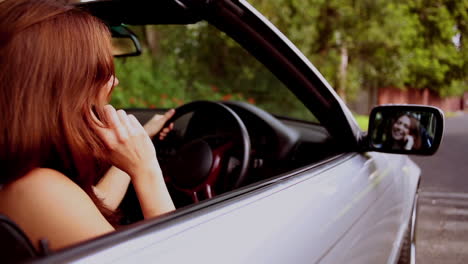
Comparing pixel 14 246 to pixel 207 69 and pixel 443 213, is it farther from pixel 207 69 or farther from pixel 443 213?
pixel 207 69

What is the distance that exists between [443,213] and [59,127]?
602cm

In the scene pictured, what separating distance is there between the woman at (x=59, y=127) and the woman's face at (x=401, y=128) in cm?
135

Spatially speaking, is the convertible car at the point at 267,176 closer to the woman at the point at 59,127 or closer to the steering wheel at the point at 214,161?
the steering wheel at the point at 214,161

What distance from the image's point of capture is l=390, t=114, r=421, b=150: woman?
7.98ft

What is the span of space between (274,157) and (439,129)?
0.80 meters

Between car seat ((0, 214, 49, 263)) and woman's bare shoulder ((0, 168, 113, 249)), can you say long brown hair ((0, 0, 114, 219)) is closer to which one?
woman's bare shoulder ((0, 168, 113, 249))

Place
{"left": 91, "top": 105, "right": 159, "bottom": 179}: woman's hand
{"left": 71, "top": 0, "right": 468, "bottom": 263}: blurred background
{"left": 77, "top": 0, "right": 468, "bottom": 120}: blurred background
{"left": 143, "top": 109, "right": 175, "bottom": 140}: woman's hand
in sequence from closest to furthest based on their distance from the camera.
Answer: {"left": 91, "top": 105, "right": 159, "bottom": 179}: woman's hand < {"left": 143, "top": 109, "right": 175, "bottom": 140}: woman's hand < {"left": 71, "top": 0, "right": 468, "bottom": 263}: blurred background < {"left": 77, "top": 0, "right": 468, "bottom": 120}: blurred background

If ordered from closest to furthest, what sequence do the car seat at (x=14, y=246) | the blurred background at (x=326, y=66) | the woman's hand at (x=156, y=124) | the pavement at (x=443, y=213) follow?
the car seat at (x=14, y=246) → the woman's hand at (x=156, y=124) → the pavement at (x=443, y=213) → the blurred background at (x=326, y=66)

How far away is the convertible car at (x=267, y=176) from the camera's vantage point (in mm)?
1168

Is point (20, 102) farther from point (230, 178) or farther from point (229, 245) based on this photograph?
point (230, 178)

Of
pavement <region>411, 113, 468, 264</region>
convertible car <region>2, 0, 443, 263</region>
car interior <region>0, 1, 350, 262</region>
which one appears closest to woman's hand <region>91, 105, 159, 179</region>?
convertible car <region>2, 0, 443, 263</region>

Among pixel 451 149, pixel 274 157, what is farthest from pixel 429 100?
pixel 274 157

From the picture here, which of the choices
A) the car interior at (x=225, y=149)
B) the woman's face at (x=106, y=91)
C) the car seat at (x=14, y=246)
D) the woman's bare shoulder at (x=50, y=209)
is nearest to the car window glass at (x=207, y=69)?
the car interior at (x=225, y=149)

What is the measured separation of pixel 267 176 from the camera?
107 inches
